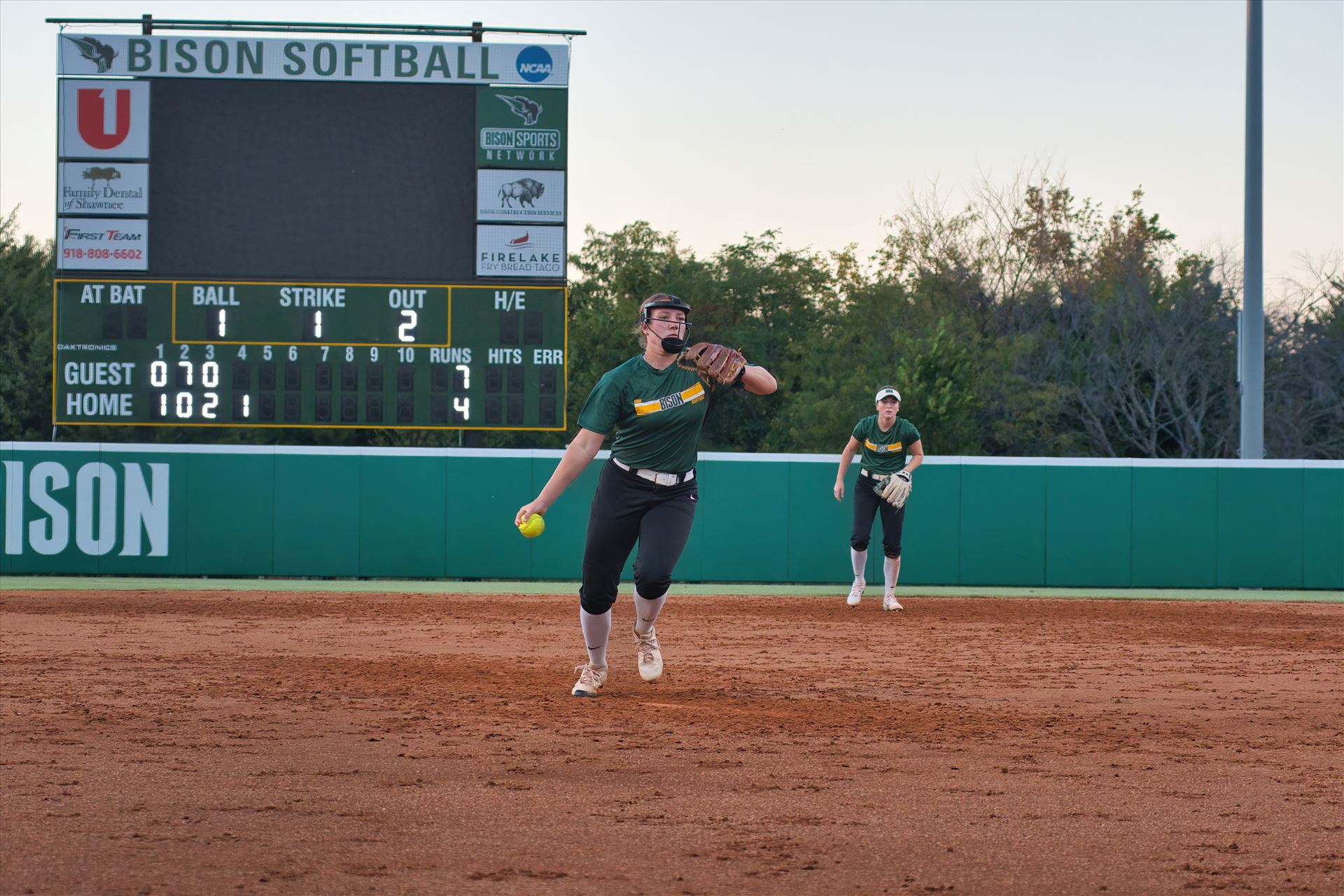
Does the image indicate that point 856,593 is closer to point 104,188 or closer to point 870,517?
point 870,517

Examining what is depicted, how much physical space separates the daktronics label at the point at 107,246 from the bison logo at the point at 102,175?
1.49ft

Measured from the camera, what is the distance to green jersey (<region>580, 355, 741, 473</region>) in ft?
21.8

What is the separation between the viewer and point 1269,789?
4.84 meters

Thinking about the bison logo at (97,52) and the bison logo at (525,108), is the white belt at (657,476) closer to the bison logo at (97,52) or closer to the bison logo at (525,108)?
the bison logo at (525,108)

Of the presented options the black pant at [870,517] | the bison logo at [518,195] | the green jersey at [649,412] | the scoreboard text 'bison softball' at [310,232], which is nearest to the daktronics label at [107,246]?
the scoreboard text 'bison softball' at [310,232]

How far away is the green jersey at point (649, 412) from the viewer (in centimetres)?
663

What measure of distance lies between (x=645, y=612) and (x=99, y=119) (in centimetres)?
1079

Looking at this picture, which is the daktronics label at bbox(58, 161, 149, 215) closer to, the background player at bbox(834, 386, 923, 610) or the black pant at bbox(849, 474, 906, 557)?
the background player at bbox(834, 386, 923, 610)

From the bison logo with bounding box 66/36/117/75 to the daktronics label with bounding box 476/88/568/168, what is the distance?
13.2ft

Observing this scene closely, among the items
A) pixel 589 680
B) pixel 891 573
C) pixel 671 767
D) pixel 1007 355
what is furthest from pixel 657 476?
pixel 1007 355

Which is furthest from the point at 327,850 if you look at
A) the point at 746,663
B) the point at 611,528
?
the point at 746,663

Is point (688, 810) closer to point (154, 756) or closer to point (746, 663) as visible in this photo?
point (154, 756)

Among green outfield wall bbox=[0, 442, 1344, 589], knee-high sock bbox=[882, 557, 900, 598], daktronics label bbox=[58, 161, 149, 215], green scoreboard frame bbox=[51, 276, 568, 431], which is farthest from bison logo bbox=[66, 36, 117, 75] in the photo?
knee-high sock bbox=[882, 557, 900, 598]

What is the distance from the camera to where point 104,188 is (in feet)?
48.4
